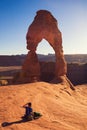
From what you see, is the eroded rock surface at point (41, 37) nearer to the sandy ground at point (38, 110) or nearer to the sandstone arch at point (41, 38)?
the sandstone arch at point (41, 38)

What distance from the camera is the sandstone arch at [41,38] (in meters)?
31.0

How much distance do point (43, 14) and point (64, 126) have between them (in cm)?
1986

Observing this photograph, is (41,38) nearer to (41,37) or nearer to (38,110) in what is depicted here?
(41,37)

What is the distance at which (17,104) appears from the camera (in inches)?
664

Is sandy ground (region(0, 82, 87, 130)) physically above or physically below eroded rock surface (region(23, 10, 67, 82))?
below

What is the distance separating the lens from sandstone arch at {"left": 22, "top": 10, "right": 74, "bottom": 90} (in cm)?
3097

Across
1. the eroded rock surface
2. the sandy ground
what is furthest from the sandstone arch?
the sandy ground

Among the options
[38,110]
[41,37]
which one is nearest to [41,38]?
[41,37]

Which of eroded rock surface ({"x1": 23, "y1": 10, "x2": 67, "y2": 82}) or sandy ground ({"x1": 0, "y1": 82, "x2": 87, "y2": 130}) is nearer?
sandy ground ({"x1": 0, "y1": 82, "x2": 87, "y2": 130})

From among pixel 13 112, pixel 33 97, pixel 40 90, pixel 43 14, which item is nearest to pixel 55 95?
pixel 40 90

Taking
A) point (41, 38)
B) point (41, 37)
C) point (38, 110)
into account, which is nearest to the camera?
point (38, 110)

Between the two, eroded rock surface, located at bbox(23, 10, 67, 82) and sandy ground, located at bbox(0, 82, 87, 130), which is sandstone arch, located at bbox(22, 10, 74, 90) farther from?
sandy ground, located at bbox(0, 82, 87, 130)

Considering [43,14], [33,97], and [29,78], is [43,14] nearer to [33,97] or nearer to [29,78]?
[29,78]

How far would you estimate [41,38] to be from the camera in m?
31.6
